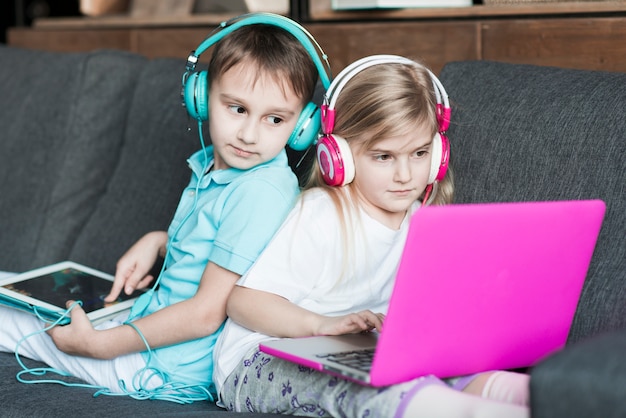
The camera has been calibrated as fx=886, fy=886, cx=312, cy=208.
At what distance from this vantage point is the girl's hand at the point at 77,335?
1606mm

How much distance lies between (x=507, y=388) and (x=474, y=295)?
15 cm

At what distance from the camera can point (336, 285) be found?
1.50 metres

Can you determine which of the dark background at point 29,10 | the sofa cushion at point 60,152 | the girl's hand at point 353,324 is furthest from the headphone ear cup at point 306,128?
the dark background at point 29,10

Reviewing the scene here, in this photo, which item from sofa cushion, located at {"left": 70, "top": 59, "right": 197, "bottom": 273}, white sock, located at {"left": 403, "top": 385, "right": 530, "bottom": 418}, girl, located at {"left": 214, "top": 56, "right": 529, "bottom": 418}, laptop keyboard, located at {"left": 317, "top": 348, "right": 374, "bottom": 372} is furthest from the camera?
sofa cushion, located at {"left": 70, "top": 59, "right": 197, "bottom": 273}

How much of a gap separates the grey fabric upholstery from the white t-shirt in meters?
0.20

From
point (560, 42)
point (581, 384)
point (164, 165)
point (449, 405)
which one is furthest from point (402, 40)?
point (581, 384)

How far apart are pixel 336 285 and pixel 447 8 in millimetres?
921

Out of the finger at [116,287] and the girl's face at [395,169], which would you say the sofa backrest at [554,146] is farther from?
the finger at [116,287]

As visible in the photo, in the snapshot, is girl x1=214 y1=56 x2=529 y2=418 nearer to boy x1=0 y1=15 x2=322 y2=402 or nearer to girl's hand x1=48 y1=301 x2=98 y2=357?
boy x1=0 y1=15 x2=322 y2=402

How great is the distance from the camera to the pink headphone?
4.79ft

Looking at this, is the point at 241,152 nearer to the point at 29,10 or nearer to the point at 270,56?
the point at 270,56

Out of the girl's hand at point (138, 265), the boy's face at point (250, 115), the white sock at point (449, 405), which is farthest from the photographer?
the girl's hand at point (138, 265)

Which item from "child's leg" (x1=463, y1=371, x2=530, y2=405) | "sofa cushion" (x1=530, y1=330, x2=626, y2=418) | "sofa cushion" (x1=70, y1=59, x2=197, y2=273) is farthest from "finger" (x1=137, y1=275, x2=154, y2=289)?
"sofa cushion" (x1=530, y1=330, x2=626, y2=418)

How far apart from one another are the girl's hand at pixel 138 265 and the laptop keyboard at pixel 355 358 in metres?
0.67
